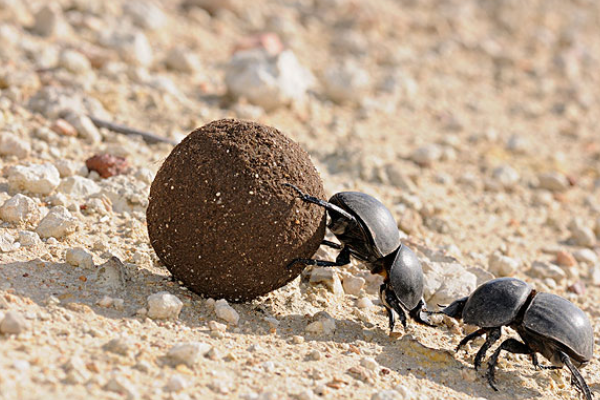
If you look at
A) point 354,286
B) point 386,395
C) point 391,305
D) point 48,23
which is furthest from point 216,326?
point 48,23

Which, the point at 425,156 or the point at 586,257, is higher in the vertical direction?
the point at 425,156

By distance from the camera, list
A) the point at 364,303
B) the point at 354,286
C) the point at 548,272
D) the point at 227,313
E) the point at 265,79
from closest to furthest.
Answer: the point at 227,313, the point at 364,303, the point at 354,286, the point at 548,272, the point at 265,79

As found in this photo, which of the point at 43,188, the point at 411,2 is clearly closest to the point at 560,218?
the point at 43,188

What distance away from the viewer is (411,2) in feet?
43.5

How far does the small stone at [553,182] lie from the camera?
814cm

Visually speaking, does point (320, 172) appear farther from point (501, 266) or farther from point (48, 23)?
point (48, 23)

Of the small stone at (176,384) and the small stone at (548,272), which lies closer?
the small stone at (176,384)

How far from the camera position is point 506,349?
14.8 feet

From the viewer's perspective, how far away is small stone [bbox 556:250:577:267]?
6477 mm

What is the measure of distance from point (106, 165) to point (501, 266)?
3474 millimetres

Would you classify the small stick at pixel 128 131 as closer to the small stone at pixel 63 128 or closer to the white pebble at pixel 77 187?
the small stone at pixel 63 128

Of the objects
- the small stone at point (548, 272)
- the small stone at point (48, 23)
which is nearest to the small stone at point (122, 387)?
the small stone at point (548, 272)

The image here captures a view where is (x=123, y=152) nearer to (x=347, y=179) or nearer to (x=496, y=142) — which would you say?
(x=347, y=179)

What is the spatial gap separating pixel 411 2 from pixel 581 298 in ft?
28.6
